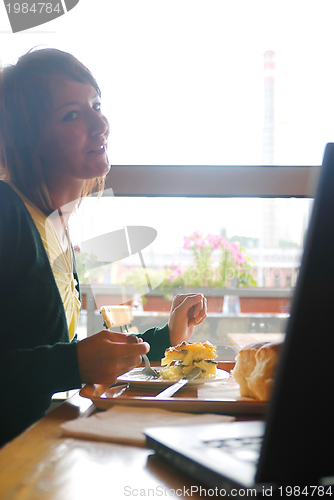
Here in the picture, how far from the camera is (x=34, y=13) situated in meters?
1.64

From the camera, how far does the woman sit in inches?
35.1

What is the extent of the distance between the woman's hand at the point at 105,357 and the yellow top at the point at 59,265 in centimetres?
48

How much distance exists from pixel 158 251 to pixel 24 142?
2.45 feet

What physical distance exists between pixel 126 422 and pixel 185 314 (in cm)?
65

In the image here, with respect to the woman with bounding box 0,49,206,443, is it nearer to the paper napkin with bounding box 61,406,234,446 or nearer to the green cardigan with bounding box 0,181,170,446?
the green cardigan with bounding box 0,181,170,446

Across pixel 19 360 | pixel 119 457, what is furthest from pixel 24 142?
pixel 119 457

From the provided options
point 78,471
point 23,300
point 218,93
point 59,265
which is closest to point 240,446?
point 78,471

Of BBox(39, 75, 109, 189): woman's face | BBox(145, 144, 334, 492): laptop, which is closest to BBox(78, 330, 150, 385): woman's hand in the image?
BBox(145, 144, 334, 492): laptop

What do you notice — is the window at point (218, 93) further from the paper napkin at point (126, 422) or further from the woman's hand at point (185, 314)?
the paper napkin at point (126, 422)

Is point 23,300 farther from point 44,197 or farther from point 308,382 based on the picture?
point 308,382

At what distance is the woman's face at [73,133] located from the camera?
1116 millimetres

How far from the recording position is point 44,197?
114cm

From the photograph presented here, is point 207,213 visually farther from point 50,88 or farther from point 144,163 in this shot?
point 50,88

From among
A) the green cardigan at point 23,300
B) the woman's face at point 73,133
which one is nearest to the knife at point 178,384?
the green cardigan at point 23,300
